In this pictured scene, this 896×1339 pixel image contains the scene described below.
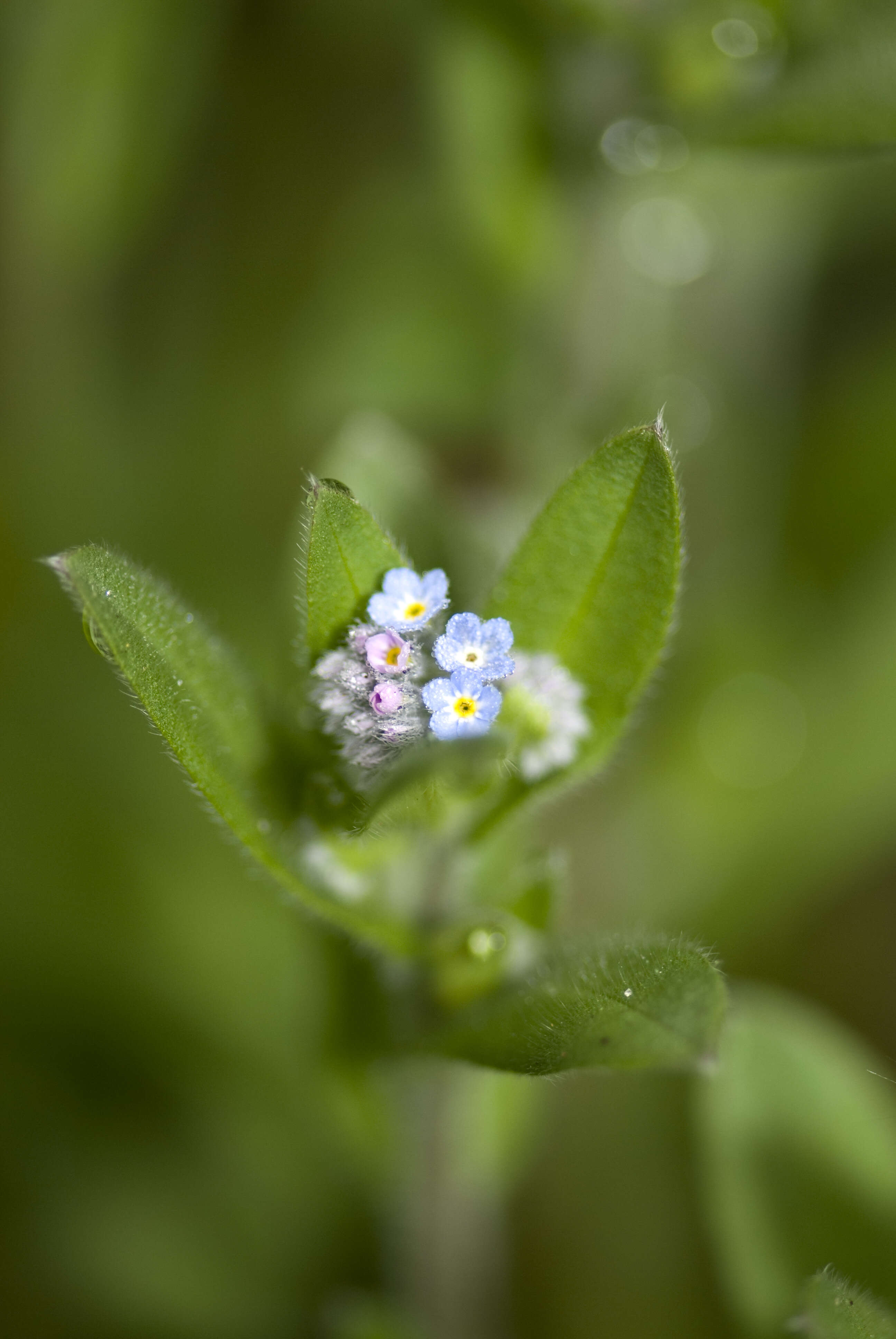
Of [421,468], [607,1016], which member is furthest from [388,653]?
[421,468]

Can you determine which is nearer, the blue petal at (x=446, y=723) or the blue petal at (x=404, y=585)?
the blue petal at (x=446, y=723)

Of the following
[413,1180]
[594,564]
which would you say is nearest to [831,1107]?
[413,1180]

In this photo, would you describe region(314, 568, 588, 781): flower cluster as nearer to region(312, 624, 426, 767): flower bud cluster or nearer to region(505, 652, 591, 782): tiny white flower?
region(312, 624, 426, 767): flower bud cluster

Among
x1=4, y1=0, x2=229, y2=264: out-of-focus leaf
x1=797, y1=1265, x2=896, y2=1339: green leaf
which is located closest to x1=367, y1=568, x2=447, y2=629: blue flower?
x1=797, y1=1265, x2=896, y2=1339: green leaf

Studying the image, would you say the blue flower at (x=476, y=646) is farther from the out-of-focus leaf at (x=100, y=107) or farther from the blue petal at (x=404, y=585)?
the out-of-focus leaf at (x=100, y=107)

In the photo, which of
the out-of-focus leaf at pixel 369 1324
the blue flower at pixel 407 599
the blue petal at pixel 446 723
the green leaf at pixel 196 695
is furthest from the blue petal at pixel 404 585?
the out-of-focus leaf at pixel 369 1324

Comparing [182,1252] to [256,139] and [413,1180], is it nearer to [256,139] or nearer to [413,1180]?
[413,1180]
